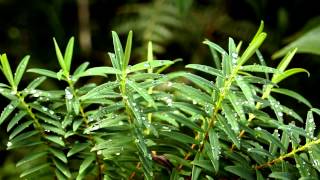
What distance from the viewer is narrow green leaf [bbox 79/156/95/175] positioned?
2.01 ft

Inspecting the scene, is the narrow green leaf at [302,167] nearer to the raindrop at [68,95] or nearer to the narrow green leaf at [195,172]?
the narrow green leaf at [195,172]

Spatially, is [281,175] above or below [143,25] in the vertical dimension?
below

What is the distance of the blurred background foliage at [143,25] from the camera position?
76.1 inches

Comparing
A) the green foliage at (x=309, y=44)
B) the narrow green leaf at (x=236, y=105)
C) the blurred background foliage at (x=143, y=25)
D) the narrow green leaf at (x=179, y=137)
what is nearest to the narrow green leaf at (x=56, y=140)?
the narrow green leaf at (x=179, y=137)

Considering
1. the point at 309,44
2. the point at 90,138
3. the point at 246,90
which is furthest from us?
the point at 309,44

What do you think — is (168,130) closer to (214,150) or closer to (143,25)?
(214,150)

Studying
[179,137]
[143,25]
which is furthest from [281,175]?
[143,25]

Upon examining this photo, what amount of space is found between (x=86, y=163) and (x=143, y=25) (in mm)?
1490

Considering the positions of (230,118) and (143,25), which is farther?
(143,25)

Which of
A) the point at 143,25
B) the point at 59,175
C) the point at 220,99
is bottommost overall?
the point at 59,175

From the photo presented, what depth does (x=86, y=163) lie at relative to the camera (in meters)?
0.63

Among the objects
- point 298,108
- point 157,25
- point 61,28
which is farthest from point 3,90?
point 61,28

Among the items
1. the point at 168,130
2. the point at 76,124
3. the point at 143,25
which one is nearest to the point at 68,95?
the point at 76,124

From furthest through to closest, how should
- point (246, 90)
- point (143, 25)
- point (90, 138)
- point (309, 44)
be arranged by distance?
point (143, 25), point (309, 44), point (90, 138), point (246, 90)
